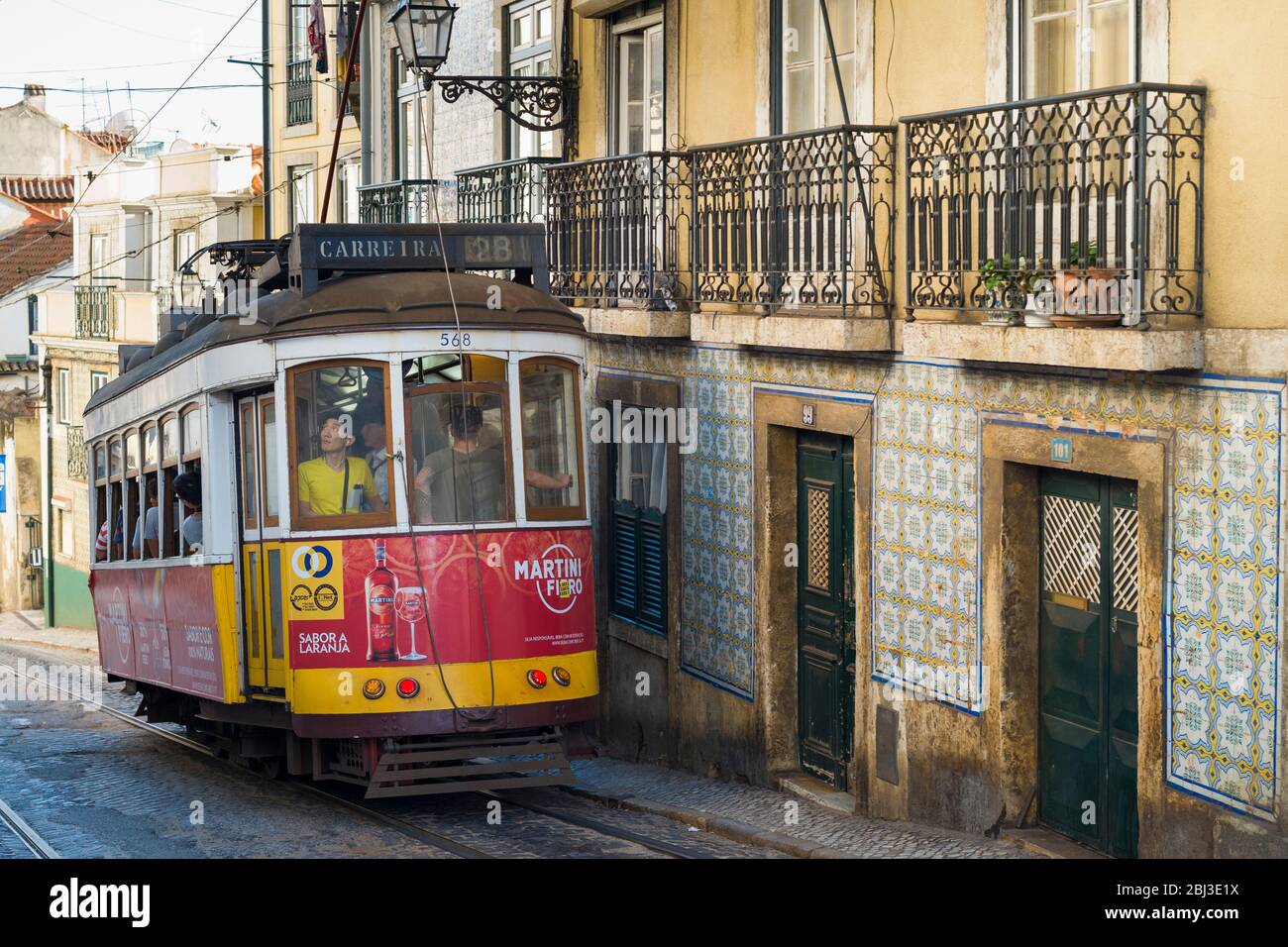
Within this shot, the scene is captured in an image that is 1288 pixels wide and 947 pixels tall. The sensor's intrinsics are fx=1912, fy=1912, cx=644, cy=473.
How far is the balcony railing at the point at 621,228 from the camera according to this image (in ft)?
45.5

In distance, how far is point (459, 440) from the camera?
11.0m

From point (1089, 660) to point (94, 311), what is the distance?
30.5 m

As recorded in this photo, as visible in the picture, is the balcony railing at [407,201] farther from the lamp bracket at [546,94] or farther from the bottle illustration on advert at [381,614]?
the bottle illustration on advert at [381,614]

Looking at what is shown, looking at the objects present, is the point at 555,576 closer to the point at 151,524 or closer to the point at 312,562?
the point at 312,562

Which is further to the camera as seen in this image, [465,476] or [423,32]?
[423,32]

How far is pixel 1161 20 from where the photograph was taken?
8695 millimetres

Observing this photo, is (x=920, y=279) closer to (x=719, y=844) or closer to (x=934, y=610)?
(x=934, y=610)

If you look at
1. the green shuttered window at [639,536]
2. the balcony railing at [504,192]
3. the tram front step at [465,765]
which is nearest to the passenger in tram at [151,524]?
the tram front step at [465,765]

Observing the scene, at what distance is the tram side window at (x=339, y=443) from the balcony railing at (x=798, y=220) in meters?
2.73

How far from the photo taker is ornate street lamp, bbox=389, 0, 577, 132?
14.8m

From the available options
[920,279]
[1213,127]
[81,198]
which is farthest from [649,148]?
[81,198]

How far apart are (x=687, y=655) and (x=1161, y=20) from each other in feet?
21.8

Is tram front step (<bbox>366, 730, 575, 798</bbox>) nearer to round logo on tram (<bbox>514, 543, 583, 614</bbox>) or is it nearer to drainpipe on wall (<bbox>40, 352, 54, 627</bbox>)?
round logo on tram (<bbox>514, 543, 583, 614</bbox>)

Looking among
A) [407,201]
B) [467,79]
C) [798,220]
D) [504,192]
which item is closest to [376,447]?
[798,220]
